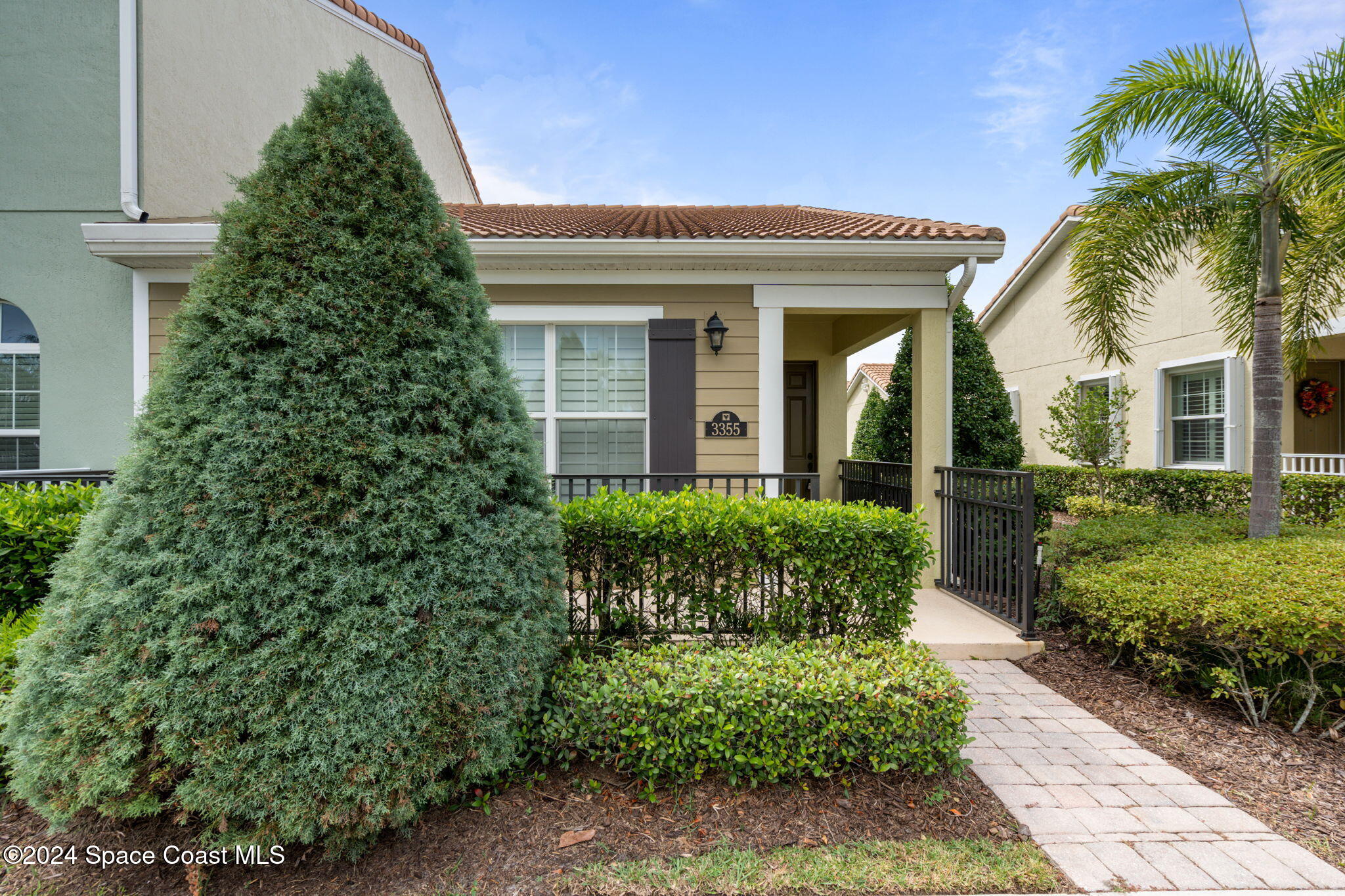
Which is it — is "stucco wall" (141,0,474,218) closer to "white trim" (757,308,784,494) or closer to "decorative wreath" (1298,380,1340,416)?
"white trim" (757,308,784,494)

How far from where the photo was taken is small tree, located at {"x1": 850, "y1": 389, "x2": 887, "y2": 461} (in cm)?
715

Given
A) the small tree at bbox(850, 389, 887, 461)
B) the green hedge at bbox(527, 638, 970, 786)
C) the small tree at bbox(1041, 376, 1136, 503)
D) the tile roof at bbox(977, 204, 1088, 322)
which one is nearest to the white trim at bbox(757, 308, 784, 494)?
the small tree at bbox(850, 389, 887, 461)

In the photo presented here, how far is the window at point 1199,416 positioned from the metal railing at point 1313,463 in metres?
0.64

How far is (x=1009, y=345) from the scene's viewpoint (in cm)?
1276

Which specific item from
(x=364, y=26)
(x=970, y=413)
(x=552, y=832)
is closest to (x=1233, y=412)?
(x=970, y=413)

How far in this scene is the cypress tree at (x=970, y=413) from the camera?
20.5 ft

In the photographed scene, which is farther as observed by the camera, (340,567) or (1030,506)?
(1030,506)

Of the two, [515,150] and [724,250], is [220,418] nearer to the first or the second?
[724,250]

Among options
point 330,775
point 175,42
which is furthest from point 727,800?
point 175,42

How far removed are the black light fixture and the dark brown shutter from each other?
0.15 meters

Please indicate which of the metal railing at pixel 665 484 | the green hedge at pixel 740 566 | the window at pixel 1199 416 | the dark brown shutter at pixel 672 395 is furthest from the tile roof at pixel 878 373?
the green hedge at pixel 740 566

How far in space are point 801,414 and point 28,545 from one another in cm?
737

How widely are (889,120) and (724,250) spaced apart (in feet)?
25.6

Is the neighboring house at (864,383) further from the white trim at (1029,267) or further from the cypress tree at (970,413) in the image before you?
the cypress tree at (970,413)
